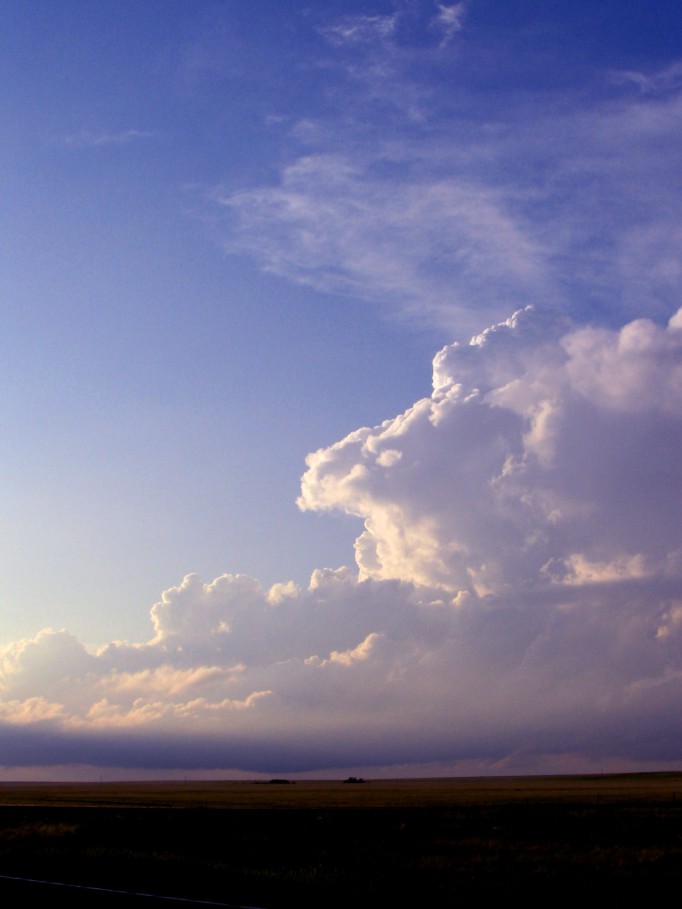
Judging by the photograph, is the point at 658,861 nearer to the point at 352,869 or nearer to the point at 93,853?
the point at 352,869

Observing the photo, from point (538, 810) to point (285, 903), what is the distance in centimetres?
3990

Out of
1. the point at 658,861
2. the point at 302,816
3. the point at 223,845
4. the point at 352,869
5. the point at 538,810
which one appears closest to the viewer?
the point at 352,869

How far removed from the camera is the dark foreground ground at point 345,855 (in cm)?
2706

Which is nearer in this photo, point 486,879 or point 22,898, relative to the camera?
point 22,898

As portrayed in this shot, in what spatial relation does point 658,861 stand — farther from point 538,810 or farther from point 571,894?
point 538,810

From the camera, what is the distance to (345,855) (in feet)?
123

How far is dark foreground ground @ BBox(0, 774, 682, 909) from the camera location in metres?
27.1

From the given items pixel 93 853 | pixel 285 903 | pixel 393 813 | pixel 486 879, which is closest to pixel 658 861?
pixel 486 879

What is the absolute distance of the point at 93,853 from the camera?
36.7 metres

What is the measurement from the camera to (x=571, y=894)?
88.0 ft

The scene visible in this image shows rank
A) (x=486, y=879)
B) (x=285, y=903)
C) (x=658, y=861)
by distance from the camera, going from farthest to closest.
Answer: (x=658, y=861)
(x=486, y=879)
(x=285, y=903)

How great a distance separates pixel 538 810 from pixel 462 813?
537cm

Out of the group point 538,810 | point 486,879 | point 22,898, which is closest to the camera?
point 22,898

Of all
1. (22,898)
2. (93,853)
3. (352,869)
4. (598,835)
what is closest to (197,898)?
(22,898)
